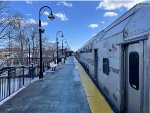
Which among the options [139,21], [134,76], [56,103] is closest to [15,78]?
[56,103]

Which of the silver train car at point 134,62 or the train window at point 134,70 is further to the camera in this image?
the train window at point 134,70

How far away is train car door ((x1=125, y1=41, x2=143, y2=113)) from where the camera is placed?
5348mm

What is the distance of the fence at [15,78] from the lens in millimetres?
11695

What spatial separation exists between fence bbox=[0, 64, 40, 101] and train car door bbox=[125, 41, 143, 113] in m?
6.11

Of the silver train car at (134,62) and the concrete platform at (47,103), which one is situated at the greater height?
the silver train car at (134,62)

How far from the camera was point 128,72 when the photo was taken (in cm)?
644

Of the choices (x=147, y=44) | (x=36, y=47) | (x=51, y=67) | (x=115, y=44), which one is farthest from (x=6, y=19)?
(x=147, y=44)

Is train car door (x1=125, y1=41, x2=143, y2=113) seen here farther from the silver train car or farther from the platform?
the platform

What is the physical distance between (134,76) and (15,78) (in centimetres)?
1019

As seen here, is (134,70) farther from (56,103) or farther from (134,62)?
(56,103)

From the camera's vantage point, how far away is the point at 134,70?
229 inches

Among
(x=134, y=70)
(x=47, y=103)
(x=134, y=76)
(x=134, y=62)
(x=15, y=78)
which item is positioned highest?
(x=134, y=62)

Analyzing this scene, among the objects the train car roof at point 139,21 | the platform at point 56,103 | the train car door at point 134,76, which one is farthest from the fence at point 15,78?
the train car roof at point 139,21

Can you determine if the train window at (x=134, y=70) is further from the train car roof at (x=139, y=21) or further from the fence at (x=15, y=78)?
the fence at (x=15, y=78)
